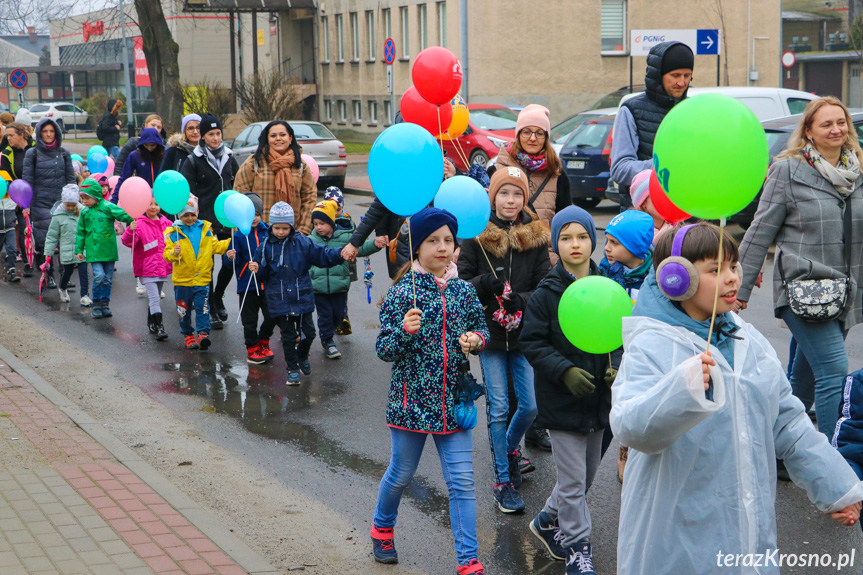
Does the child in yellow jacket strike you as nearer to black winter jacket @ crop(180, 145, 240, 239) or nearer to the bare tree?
black winter jacket @ crop(180, 145, 240, 239)

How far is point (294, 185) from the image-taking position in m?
8.88

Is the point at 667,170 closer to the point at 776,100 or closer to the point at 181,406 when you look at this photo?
the point at 181,406

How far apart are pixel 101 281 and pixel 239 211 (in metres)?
3.30

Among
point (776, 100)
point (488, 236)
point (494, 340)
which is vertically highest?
point (776, 100)

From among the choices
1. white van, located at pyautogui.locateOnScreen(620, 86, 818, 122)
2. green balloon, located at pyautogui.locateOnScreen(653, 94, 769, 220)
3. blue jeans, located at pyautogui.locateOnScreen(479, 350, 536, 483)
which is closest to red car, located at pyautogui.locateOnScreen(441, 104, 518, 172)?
white van, located at pyautogui.locateOnScreen(620, 86, 818, 122)

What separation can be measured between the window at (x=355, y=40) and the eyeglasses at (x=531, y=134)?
39.7m

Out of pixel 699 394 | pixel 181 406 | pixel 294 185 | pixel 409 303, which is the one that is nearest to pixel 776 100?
pixel 294 185

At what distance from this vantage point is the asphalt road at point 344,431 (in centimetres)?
486

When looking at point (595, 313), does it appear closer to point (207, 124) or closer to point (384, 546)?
point (384, 546)

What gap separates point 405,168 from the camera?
4836 mm

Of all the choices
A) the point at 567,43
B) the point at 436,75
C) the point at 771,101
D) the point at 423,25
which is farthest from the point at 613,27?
the point at 436,75

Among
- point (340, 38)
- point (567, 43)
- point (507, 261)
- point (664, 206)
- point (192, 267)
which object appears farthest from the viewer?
Result: point (340, 38)

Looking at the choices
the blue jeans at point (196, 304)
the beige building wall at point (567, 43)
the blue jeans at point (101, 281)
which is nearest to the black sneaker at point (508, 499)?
the blue jeans at point (196, 304)

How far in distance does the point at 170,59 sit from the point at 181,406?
91.7ft
